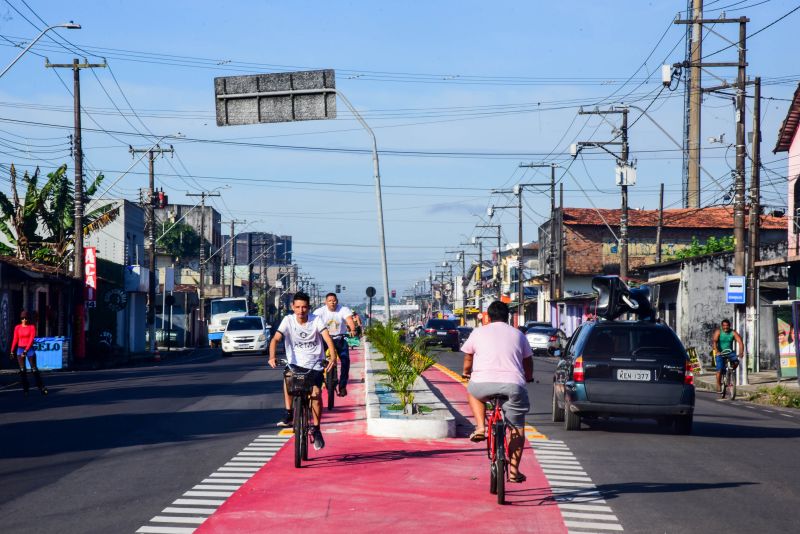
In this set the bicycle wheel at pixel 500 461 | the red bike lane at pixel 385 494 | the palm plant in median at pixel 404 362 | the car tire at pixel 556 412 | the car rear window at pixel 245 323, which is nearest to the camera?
the red bike lane at pixel 385 494

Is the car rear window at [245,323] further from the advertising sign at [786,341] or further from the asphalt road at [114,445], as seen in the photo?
the advertising sign at [786,341]

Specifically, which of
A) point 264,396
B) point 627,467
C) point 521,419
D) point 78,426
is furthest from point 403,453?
point 264,396

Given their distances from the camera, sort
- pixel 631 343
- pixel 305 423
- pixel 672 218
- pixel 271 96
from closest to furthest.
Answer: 1. pixel 305 423
2. pixel 631 343
3. pixel 271 96
4. pixel 672 218

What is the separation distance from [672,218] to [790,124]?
42588 millimetres

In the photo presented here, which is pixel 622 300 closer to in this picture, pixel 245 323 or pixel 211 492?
pixel 211 492

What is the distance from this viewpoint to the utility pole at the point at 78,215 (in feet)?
134

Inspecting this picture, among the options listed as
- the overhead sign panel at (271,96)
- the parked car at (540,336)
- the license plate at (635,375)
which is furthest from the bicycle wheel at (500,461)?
the parked car at (540,336)

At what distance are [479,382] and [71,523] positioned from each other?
3770 mm

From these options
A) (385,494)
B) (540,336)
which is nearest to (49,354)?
(540,336)

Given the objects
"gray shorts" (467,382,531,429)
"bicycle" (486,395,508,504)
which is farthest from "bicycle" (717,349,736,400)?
"gray shorts" (467,382,531,429)

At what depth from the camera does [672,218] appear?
8000 cm

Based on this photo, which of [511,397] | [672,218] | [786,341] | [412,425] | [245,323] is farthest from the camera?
[672,218]

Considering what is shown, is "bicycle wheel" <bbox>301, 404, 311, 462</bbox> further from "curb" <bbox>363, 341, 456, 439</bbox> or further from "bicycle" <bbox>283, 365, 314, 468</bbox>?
"curb" <bbox>363, 341, 456, 439</bbox>

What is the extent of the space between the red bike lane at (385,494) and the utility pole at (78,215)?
95.3 ft
